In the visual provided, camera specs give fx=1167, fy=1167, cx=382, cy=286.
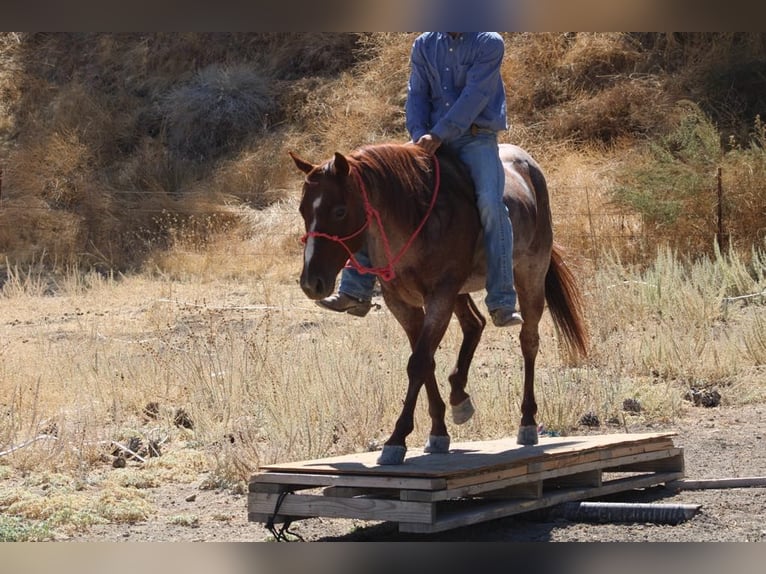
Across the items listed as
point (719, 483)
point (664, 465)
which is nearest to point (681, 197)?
point (664, 465)

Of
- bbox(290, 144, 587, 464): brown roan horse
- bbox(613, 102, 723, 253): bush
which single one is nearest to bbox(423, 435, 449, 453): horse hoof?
bbox(290, 144, 587, 464): brown roan horse

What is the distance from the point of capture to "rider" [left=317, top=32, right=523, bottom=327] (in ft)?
19.4

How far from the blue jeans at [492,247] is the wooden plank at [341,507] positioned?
45.7 inches

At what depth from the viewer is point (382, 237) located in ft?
18.3

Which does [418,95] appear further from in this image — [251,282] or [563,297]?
[251,282]

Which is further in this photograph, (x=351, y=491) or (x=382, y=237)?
(x=382, y=237)

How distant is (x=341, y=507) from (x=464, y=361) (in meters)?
1.51

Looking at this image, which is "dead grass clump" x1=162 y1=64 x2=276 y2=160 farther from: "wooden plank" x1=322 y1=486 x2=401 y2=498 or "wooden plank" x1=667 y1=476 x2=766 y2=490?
"wooden plank" x1=322 y1=486 x2=401 y2=498

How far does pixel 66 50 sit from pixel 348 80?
7.67 meters

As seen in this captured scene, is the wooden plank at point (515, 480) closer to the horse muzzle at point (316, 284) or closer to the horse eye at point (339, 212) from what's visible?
the horse muzzle at point (316, 284)

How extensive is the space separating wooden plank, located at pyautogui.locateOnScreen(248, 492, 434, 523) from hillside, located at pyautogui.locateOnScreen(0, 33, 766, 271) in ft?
33.2

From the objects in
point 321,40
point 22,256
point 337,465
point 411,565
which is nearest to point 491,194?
point 337,465

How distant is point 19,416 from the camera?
8.20 metres

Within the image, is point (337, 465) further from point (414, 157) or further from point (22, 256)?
point (22, 256)
